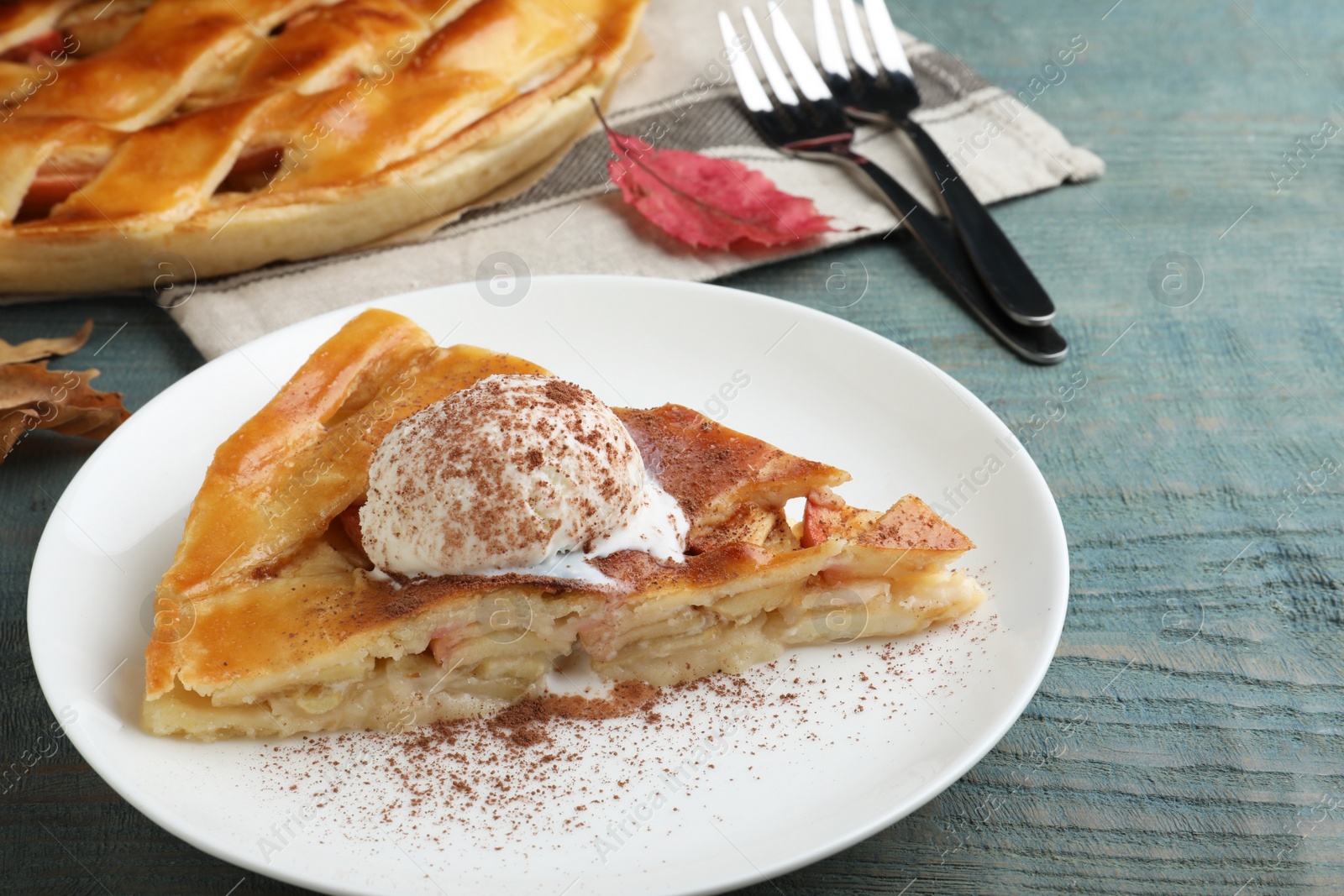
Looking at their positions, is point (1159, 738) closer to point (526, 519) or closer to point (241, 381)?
point (526, 519)

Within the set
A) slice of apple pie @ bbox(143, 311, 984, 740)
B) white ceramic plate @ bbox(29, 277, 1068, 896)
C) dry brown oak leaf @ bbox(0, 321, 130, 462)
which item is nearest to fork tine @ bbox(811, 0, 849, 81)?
white ceramic plate @ bbox(29, 277, 1068, 896)

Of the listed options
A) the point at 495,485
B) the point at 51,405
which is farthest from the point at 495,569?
the point at 51,405

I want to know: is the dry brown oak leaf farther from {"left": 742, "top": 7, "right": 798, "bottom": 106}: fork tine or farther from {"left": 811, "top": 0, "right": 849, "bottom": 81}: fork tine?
{"left": 811, "top": 0, "right": 849, "bottom": 81}: fork tine

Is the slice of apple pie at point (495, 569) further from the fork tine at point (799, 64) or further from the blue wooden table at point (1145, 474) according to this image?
the fork tine at point (799, 64)

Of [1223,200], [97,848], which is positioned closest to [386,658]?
[97,848]

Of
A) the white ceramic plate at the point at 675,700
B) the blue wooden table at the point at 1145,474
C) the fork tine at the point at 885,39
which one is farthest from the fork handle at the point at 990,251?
the white ceramic plate at the point at 675,700
